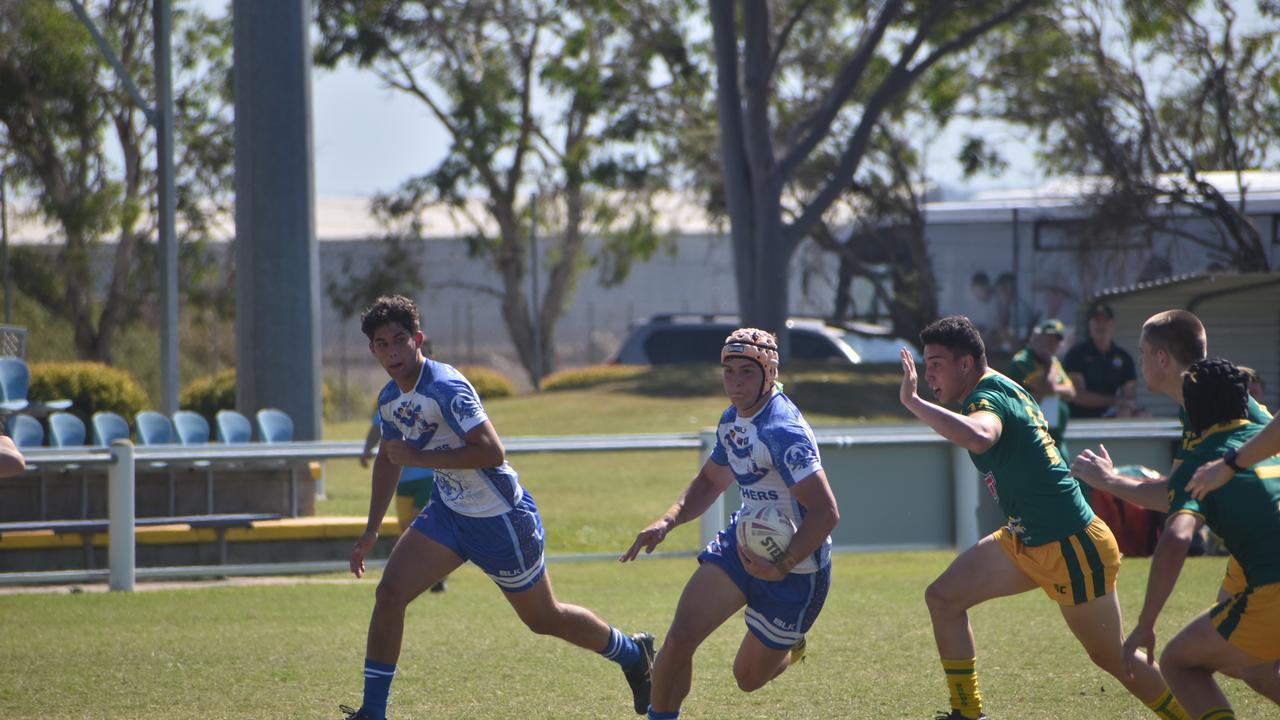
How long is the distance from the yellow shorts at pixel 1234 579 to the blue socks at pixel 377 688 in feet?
10.9

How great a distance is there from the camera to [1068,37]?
26.2m

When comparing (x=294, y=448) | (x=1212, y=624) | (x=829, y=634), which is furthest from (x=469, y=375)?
(x=1212, y=624)

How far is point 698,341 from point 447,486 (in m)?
22.4

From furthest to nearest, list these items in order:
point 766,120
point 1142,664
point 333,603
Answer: point 766,120 → point 333,603 → point 1142,664

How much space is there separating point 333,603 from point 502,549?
462 cm

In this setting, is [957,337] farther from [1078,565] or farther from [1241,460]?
[1241,460]

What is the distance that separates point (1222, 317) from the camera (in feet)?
53.7

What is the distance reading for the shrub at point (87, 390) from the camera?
2075 centimetres

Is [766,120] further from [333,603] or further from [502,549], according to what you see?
[502,549]

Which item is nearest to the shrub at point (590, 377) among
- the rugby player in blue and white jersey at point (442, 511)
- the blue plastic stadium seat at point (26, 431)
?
the blue plastic stadium seat at point (26, 431)

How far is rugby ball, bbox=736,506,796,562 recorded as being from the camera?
5.54 metres

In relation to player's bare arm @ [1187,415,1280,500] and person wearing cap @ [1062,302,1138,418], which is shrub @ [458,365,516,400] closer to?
person wearing cap @ [1062,302,1138,418]

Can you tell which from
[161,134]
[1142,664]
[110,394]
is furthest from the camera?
[110,394]

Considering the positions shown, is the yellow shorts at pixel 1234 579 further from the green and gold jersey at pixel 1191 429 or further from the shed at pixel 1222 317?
the shed at pixel 1222 317
